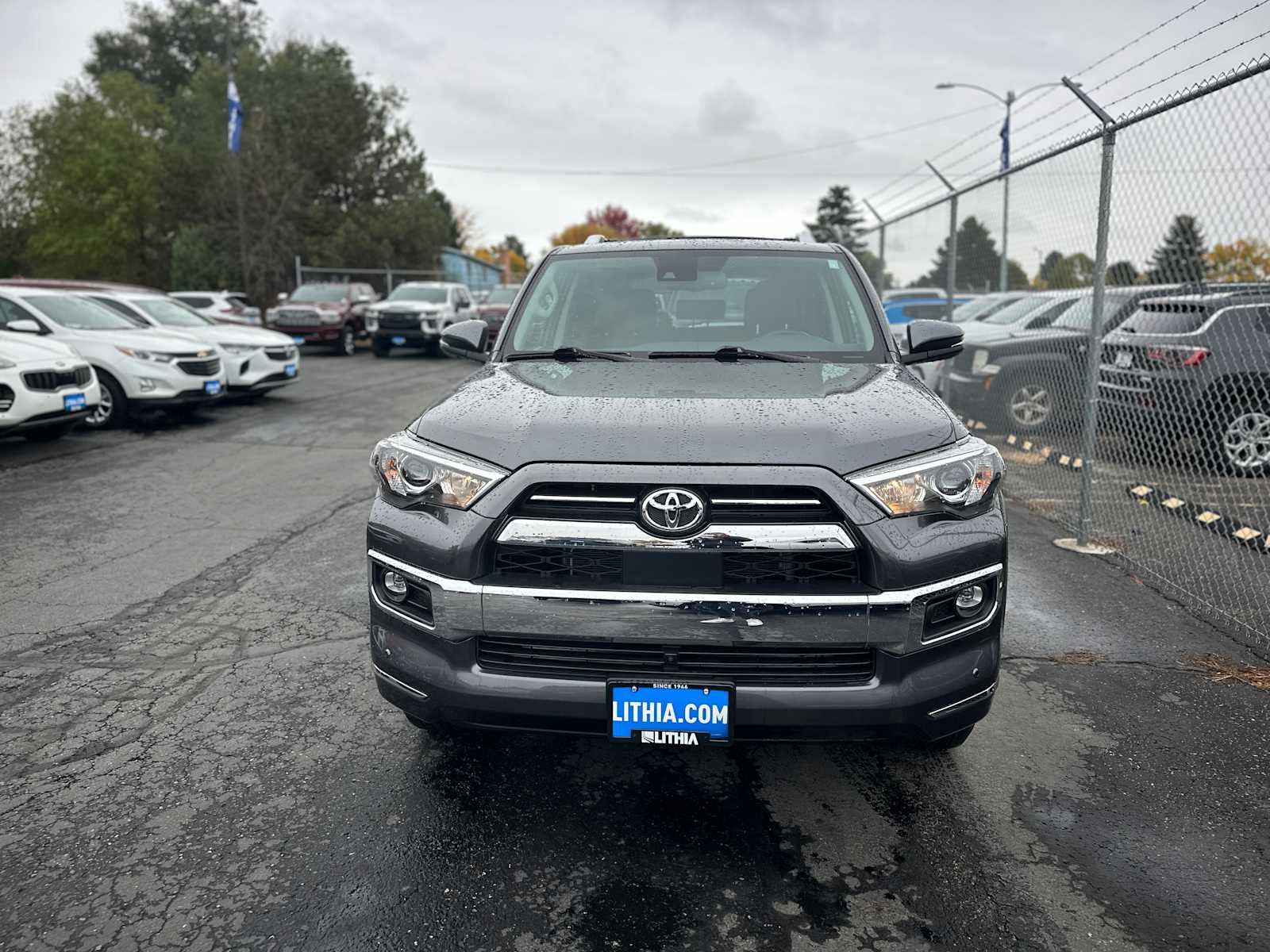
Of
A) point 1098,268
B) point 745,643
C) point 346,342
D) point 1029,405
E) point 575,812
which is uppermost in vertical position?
point 1098,268

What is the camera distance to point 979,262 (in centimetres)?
1152

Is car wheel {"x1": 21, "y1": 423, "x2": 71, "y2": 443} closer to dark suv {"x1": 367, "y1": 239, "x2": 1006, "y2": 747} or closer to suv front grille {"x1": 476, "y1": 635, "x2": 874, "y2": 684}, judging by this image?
dark suv {"x1": 367, "y1": 239, "x2": 1006, "y2": 747}

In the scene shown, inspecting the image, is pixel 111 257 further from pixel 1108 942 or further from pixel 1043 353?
pixel 1108 942

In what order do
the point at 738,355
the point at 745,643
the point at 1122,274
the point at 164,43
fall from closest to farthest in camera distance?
1. the point at 745,643
2. the point at 738,355
3. the point at 1122,274
4. the point at 164,43

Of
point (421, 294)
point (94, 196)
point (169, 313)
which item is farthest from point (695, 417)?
point (94, 196)

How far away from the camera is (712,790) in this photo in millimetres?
3197

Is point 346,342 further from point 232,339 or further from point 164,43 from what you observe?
point 164,43

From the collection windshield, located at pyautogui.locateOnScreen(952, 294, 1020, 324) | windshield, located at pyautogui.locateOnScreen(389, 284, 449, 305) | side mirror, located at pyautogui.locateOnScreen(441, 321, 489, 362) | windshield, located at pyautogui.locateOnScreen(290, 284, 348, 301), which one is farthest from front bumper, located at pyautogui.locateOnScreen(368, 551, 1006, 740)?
windshield, located at pyautogui.locateOnScreen(290, 284, 348, 301)

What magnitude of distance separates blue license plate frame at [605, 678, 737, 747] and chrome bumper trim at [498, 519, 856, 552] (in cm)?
38

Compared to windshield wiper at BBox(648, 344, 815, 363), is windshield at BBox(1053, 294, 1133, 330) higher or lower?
higher

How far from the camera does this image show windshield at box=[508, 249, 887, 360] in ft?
13.2

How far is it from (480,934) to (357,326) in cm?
2299

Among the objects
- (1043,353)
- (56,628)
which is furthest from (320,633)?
(1043,353)

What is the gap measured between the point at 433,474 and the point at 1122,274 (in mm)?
6466
